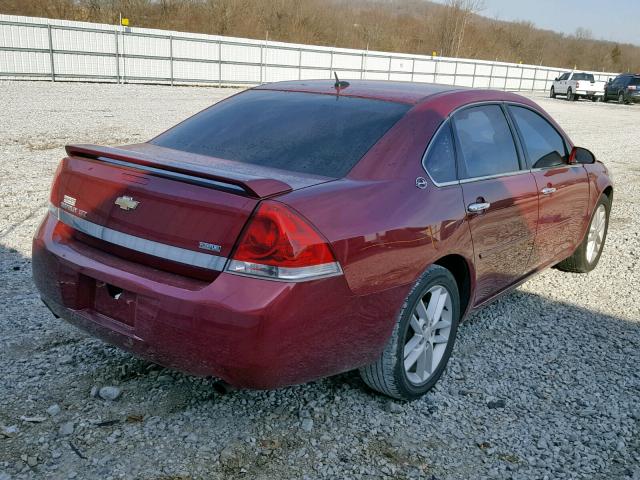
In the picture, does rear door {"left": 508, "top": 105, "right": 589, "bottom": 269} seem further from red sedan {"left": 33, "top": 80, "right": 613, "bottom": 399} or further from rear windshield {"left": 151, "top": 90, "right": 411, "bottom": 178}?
rear windshield {"left": 151, "top": 90, "right": 411, "bottom": 178}

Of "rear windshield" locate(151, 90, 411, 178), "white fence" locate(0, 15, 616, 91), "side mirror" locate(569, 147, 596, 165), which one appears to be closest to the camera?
"rear windshield" locate(151, 90, 411, 178)

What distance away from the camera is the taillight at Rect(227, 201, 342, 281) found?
2.46 meters

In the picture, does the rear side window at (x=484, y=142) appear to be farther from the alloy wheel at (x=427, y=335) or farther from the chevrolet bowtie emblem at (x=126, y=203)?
the chevrolet bowtie emblem at (x=126, y=203)

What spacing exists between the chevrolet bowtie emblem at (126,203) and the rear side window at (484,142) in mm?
1752

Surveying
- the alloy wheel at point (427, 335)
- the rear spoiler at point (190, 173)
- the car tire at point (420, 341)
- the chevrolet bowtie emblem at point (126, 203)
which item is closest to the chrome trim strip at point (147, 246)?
the chevrolet bowtie emblem at point (126, 203)

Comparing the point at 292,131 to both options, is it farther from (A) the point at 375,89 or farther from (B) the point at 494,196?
(B) the point at 494,196

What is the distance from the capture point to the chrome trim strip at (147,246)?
2529mm

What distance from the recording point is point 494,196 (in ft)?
11.9

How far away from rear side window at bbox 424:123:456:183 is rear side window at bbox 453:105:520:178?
0.29 feet

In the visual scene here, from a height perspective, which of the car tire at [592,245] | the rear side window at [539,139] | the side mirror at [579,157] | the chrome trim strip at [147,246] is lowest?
the car tire at [592,245]

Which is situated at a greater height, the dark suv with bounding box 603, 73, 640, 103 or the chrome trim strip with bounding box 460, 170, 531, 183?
the chrome trim strip with bounding box 460, 170, 531, 183

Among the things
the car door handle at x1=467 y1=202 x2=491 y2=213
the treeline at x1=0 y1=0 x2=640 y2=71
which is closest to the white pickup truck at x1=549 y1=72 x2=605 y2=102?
the treeline at x1=0 y1=0 x2=640 y2=71

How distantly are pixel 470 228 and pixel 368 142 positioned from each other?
0.74 m

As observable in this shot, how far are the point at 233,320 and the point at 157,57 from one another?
85.6 feet
